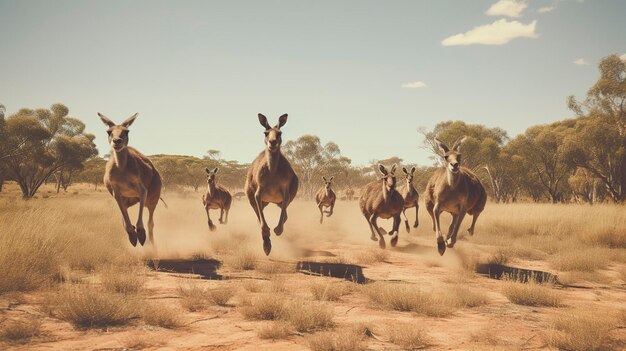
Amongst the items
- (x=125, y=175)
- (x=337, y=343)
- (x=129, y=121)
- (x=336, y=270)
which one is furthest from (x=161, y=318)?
(x=129, y=121)

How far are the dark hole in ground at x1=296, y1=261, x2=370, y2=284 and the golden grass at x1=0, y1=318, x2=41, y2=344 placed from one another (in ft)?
18.8

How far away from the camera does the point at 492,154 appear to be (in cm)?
4822

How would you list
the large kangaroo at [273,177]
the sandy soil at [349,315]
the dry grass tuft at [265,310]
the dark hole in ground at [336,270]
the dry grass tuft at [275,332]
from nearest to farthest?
the sandy soil at [349,315]
the dry grass tuft at [275,332]
the dry grass tuft at [265,310]
the dark hole in ground at [336,270]
the large kangaroo at [273,177]

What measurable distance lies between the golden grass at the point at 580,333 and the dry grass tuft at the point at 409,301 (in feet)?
5.18

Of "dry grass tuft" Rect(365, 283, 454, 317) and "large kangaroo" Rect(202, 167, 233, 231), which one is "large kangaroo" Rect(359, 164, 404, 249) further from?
"large kangaroo" Rect(202, 167, 233, 231)

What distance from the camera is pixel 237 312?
245 inches

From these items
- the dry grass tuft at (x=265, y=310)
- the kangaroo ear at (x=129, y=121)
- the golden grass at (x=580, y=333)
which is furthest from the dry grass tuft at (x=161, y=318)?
the kangaroo ear at (x=129, y=121)

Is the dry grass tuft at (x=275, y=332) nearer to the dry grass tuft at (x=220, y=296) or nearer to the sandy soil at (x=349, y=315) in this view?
the sandy soil at (x=349, y=315)

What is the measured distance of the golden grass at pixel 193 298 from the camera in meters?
6.31

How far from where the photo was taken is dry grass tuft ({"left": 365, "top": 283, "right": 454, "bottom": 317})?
6324mm

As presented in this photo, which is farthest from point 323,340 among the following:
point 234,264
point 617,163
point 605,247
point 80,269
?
point 617,163

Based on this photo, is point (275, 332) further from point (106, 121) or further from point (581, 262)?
point (581, 262)

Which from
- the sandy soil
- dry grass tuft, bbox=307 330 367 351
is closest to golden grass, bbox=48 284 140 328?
the sandy soil

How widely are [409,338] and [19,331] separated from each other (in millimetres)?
4854
